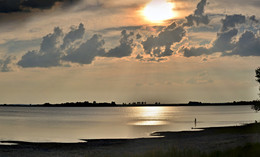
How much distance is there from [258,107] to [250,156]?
6874cm

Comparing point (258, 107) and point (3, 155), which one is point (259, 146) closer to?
point (3, 155)

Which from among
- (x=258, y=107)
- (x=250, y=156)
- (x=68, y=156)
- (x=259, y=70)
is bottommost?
(x=250, y=156)

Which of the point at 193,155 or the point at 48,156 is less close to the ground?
the point at 48,156

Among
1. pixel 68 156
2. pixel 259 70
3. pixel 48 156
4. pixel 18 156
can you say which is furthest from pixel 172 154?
pixel 259 70

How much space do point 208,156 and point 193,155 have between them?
1444 mm

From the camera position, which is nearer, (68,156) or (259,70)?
(68,156)

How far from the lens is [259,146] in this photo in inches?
1125

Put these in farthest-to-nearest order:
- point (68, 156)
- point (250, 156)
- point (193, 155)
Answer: point (68, 156), point (193, 155), point (250, 156)

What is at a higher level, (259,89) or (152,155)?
(259,89)

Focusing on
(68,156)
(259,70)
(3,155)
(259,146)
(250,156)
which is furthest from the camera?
(259,70)

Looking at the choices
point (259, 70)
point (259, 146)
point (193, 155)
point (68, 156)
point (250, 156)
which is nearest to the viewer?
point (250, 156)

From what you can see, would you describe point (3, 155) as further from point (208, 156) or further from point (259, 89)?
point (259, 89)

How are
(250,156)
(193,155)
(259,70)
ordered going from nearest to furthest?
(250,156) → (193,155) → (259,70)

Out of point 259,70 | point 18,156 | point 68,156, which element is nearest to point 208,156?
point 68,156
